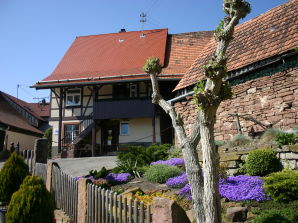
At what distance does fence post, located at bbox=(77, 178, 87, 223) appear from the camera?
583 centimetres

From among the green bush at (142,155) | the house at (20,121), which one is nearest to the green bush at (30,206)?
the green bush at (142,155)

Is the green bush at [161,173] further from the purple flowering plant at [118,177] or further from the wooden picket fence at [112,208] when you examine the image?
the wooden picket fence at [112,208]

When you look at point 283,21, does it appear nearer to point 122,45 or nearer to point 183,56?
point 183,56

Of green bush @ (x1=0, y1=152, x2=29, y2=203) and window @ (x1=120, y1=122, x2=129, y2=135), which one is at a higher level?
window @ (x1=120, y1=122, x2=129, y2=135)

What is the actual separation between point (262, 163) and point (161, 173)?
2646mm

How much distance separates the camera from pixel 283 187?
614 centimetres

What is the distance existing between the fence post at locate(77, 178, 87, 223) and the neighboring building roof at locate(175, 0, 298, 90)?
7.46 meters

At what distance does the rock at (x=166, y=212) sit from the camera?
3707mm

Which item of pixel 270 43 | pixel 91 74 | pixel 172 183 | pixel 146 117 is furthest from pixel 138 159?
pixel 91 74

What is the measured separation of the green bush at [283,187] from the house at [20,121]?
76.3ft

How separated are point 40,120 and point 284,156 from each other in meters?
28.7

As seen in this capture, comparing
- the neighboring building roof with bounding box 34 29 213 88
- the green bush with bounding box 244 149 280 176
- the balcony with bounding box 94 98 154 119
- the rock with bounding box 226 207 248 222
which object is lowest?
the rock with bounding box 226 207 248 222

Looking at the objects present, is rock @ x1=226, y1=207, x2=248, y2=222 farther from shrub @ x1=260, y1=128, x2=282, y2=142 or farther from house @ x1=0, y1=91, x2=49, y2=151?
house @ x1=0, y1=91, x2=49, y2=151

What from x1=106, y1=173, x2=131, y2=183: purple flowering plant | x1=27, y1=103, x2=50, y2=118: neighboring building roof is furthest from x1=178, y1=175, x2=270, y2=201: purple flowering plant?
x1=27, y1=103, x2=50, y2=118: neighboring building roof
